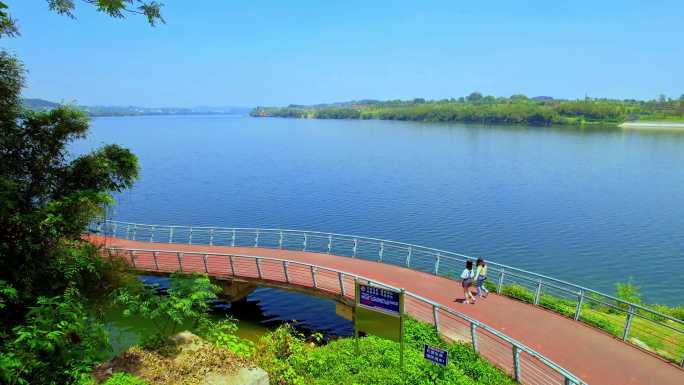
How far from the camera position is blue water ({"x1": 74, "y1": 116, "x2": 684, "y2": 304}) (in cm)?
2733

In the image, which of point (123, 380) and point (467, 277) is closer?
point (123, 380)

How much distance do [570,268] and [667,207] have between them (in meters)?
20.7

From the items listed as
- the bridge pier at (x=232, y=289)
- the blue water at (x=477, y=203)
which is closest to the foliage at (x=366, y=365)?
the bridge pier at (x=232, y=289)

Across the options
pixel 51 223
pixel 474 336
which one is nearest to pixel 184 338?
pixel 51 223

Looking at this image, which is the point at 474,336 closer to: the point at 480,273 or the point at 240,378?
the point at 480,273

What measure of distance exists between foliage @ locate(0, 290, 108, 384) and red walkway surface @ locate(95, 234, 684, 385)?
829cm

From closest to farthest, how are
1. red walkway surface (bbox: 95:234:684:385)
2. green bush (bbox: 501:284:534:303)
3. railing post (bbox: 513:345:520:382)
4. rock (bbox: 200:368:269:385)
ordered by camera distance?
rock (bbox: 200:368:269:385), railing post (bbox: 513:345:520:382), red walkway surface (bbox: 95:234:684:385), green bush (bbox: 501:284:534:303)

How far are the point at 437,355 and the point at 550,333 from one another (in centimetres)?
→ 437

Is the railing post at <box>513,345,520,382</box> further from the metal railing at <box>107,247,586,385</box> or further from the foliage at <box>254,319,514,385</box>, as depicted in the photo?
the foliage at <box>254,319,514,385</box>

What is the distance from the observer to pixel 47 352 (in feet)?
22.0

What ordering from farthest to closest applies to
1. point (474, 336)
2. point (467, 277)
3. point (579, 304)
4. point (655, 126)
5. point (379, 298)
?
point (655, 126)
point (467, 277)
point (579, 304)
point (474, 336)
point (379, 298)

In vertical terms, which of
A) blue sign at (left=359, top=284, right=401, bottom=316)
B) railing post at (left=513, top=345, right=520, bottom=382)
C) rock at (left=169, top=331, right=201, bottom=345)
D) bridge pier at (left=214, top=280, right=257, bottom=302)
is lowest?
bridge pier at (left=214, top=280, right=257, bottom=302)

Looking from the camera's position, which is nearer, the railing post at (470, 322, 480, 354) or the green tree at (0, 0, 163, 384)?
the green tree at (0, 0, 163, 384)

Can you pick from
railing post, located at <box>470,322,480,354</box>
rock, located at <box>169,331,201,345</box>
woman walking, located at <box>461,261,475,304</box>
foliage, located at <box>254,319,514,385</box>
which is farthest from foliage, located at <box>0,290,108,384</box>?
woman walking, located at <box>461,261,475,304</box>
